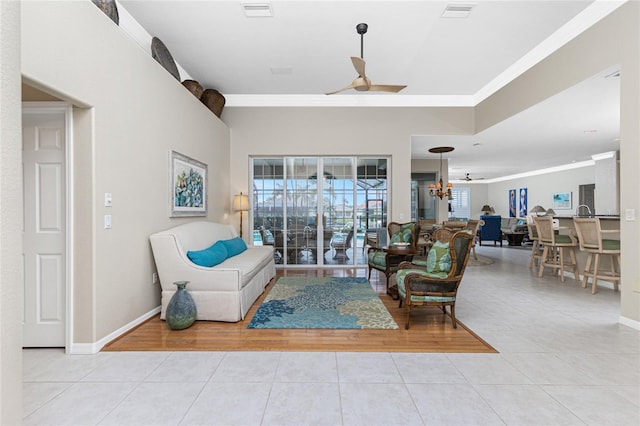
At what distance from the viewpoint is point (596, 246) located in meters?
4.45

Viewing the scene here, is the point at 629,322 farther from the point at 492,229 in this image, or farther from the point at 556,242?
the point at 492,229

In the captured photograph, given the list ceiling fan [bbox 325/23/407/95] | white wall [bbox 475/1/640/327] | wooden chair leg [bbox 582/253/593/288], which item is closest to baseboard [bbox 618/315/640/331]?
white wall [bbox 475/1/640/327]

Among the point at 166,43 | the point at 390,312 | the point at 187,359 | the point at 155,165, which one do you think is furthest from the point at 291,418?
the point at 166,43

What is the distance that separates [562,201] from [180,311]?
1309 cm

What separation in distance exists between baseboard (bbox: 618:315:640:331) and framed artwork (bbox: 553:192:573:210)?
9594 mm

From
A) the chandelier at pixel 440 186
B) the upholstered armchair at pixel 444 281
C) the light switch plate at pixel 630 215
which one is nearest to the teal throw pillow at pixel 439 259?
the upholstered armchair at pixel 444 281

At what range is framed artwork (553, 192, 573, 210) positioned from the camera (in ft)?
35.9

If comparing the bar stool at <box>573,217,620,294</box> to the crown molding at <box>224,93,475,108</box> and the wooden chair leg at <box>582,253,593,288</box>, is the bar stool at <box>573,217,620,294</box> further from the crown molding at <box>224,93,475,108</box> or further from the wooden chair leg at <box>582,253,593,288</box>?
the crown molding at <box>224,93,475,108</box>

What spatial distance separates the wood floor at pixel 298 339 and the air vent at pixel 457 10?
3488 mm

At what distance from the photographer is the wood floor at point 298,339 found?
269 centimetres

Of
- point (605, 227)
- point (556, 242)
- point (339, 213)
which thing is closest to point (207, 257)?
point (339, 213)

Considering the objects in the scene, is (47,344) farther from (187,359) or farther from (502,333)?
(502,333)

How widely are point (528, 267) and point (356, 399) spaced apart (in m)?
6.09

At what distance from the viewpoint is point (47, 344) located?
2.67 m
